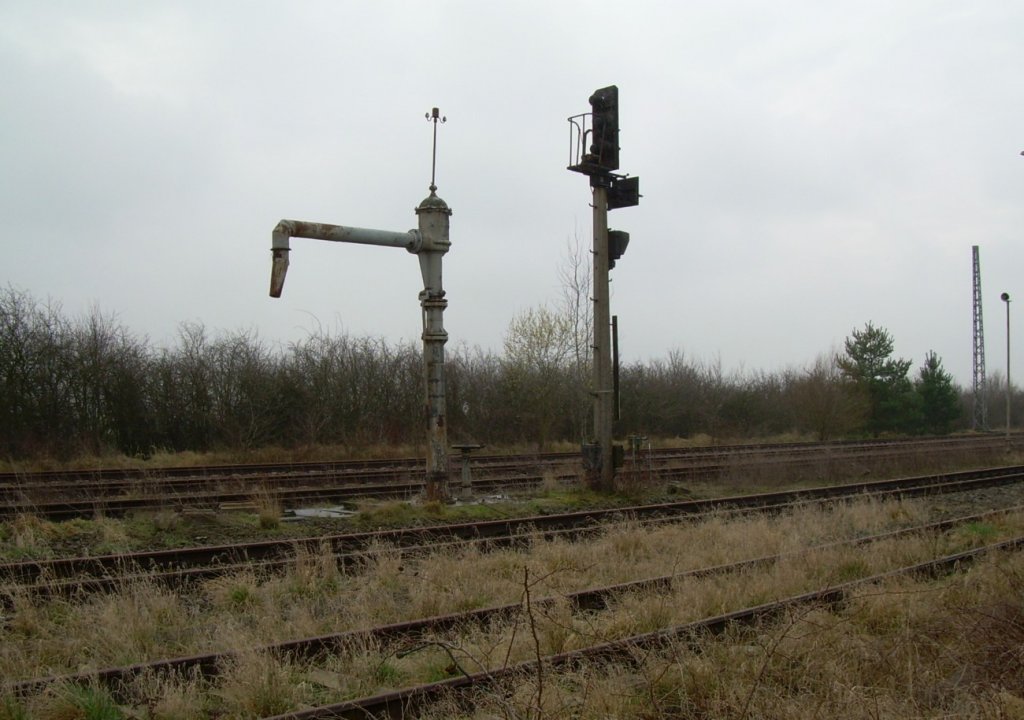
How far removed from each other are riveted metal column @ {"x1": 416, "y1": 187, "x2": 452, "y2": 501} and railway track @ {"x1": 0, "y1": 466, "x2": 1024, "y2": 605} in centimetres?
272

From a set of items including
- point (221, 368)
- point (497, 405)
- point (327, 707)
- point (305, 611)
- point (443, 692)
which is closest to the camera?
point (327, 707)

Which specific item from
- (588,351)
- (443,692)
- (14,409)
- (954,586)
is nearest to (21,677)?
(443,692)

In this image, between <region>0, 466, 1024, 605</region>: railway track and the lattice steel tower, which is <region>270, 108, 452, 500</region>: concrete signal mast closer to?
<region>0, 466, 1024, 605</region>: railway track

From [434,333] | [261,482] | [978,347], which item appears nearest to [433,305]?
[434,333]

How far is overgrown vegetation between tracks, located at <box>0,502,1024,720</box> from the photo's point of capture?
15.9ft

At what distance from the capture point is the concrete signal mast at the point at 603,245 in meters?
16.1

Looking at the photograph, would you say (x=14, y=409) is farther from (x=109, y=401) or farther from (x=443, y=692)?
(x=443, y=692)

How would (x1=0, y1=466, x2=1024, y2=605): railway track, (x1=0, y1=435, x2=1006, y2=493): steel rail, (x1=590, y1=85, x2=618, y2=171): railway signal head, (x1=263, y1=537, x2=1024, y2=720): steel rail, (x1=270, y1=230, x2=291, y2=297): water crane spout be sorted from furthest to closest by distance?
1. (x1=0, y1=435, x2=1006, y2=493): steel rail
2. (x1=590, y1=85, x2=618, y2=171): railway signal head
3. (x1=270, y1=230, x2=291, y2=297): water crane spout
4. (x1=0, y1=466, x2=1024, y2=605): railway track
5. (x1=263, y1=537, x2=1024, y2=720): steel rail

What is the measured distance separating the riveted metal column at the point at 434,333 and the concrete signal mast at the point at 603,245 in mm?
3073

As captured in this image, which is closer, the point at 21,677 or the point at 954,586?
the point at 21,677

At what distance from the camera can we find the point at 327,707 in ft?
15.2

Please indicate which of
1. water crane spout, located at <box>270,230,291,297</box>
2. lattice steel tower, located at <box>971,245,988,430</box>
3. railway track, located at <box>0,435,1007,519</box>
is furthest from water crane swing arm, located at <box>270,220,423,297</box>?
lattice steel tower, located at <box>971,245,988,430</box>

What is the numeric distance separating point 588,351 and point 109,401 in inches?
659

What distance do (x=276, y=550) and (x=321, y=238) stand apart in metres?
5.71
